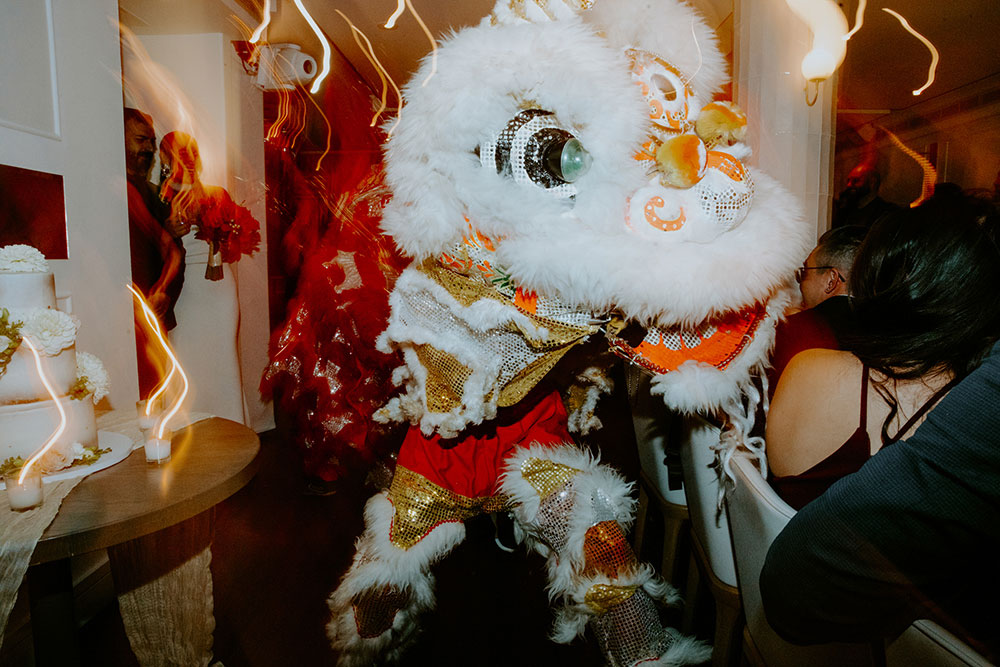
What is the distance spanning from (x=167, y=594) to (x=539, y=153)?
1.45m

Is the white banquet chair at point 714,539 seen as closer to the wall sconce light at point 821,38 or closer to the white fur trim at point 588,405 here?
the white fur trim at point 588,405

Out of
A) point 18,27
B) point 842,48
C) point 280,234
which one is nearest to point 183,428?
point 18,27

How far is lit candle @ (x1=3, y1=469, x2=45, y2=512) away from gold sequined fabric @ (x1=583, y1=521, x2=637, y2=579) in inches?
40.3

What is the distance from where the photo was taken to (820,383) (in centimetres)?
112

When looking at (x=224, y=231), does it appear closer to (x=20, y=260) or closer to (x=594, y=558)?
(x=20, y=260)

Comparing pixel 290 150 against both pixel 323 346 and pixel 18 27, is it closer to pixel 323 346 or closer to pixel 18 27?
pixel 323 346

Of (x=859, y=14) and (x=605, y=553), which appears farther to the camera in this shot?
(x=859, y=14)

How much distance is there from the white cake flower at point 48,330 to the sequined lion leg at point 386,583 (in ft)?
2.43

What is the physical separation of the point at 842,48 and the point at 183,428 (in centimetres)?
320

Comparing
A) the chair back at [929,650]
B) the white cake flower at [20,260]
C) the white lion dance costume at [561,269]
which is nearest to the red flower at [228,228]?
the white cake flower at [20,260]

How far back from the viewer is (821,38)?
105 inches

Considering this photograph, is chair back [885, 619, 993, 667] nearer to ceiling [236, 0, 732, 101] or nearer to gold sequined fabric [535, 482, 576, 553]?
gold sequined fabric [535, 482, 576, 553]

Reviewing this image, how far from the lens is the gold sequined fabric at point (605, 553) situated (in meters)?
1.16

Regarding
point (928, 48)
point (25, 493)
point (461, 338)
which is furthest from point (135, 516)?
point (928, 48)
